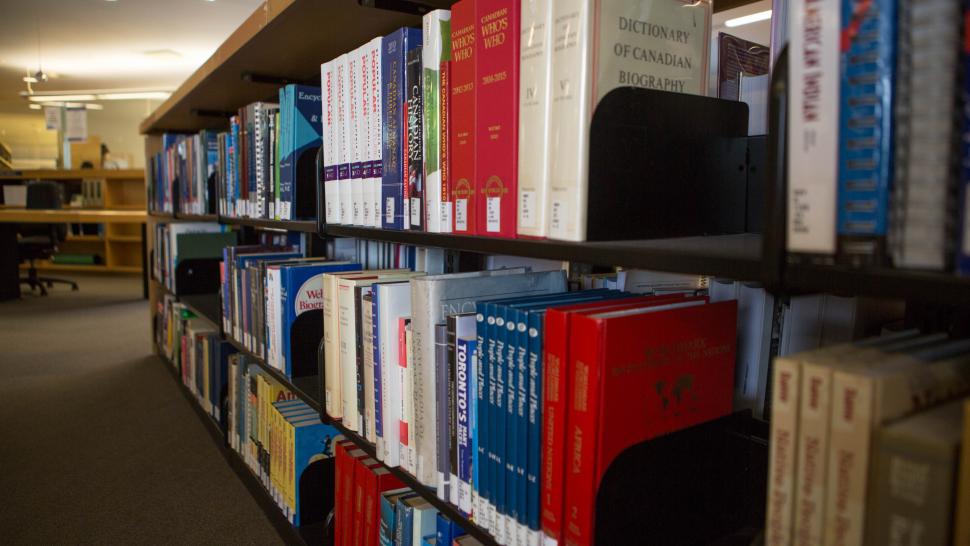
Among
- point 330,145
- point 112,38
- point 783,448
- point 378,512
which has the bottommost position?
point 378,512

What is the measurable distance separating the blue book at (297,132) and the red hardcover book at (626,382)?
1099mm

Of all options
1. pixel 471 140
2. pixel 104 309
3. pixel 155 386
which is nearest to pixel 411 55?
pixel 471 140

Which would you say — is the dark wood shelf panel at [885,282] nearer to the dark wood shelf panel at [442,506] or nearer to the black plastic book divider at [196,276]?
the dark wood shelf panel at [442,506]

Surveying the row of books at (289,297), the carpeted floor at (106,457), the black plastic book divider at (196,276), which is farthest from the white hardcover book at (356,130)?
the black plastic book divider at (196,276)

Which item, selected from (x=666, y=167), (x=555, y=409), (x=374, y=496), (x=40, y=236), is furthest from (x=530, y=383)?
(x=40, y=236)

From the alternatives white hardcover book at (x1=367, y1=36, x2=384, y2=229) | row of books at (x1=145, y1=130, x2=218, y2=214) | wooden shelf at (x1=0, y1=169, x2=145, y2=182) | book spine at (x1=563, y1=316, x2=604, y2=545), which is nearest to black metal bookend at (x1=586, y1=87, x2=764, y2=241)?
book spine at (x1=563, y1=316, x2=604, y2=545)

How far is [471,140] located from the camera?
2.95ft

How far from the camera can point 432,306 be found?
97cm

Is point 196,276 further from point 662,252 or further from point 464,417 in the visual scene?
point 662,252

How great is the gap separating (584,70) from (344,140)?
0.73 m

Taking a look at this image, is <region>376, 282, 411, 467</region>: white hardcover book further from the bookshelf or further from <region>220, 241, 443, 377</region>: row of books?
<region>220, 241, 443, 377</region>: row of books

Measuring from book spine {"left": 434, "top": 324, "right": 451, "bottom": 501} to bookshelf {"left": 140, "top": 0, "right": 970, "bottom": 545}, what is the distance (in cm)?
3

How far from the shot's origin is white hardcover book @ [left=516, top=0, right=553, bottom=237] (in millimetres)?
758

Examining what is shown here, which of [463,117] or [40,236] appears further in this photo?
[40,236]
